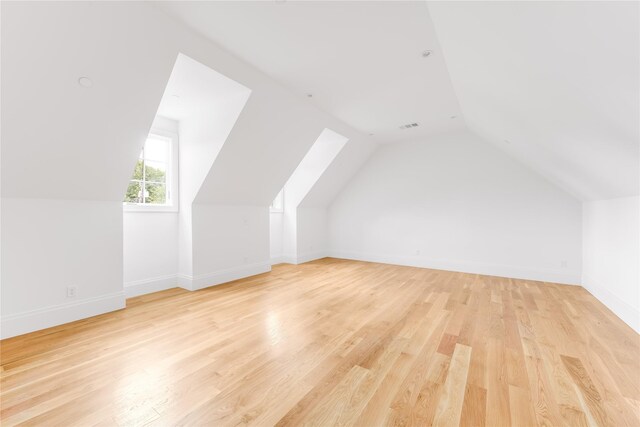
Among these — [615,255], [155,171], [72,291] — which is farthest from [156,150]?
[615,255]

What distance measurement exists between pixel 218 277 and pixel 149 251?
3.40 feet

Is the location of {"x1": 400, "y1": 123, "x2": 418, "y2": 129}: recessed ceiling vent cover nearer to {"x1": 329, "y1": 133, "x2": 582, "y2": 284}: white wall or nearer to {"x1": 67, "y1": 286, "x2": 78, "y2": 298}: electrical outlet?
{"x1": 329, "y1": 133, "x2": 582, "y2": 284}: white wall

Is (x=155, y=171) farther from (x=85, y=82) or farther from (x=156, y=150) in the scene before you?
(x=85, y=82)

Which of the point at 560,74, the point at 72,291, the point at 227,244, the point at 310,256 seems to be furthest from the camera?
the point at 310,256

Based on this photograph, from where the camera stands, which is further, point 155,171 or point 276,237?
point 276,237

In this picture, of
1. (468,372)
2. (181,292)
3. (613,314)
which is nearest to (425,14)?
(468,372)

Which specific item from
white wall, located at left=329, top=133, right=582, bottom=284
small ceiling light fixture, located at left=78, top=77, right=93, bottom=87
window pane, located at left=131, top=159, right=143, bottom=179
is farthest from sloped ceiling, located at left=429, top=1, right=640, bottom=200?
window pane, located at left=131, top=159, right=143, bottom=179

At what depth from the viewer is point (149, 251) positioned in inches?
148

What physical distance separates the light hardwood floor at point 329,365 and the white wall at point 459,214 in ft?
4.44

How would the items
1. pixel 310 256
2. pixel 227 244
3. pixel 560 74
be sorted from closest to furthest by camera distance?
1. pixel 560 74
2. pixel 227 244
3. pixel 310 256

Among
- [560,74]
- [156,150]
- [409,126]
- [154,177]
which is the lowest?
[154,177]

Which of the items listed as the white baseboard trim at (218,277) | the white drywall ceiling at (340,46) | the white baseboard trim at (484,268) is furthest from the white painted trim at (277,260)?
the white drywall ceiling at (340,46)

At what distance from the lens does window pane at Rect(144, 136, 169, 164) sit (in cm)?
385

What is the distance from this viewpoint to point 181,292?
3734 millimetres
